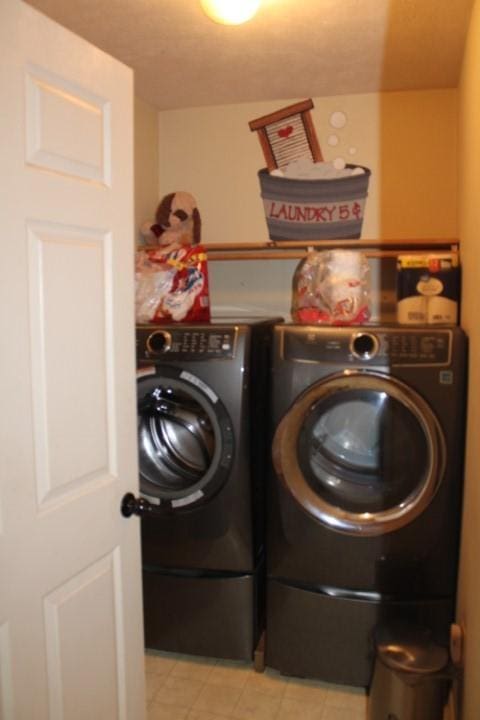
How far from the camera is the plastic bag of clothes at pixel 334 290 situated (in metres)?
2.30

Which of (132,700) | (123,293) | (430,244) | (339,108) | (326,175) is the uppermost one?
(339,108)

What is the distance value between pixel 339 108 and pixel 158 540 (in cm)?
216

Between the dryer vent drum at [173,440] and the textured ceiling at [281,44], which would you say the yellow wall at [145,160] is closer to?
the textured ceiling at [281,44]

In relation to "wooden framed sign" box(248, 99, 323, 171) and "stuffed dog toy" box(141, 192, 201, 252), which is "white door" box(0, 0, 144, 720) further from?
"wooden framed sign" box(248, 99, 323, 171)

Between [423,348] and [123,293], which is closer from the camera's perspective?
[123,293]

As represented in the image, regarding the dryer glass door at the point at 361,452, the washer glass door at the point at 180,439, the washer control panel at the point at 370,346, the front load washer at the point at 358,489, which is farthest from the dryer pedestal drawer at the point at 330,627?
the washer control panel at the point at 370,346

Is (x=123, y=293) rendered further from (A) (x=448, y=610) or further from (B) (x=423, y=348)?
(A) (x=448, y=610)

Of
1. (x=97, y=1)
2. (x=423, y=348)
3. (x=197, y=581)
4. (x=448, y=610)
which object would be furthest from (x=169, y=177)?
(x=448, y=610)

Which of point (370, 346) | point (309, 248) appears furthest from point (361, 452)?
point (309, 248)

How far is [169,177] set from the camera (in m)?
3.12

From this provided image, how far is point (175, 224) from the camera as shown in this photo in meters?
2.95

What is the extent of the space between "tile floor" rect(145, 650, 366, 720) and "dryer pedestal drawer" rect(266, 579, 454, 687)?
5cm

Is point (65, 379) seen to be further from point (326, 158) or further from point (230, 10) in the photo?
point (326, 158)

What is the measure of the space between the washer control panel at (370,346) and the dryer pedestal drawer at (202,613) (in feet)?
2.79
